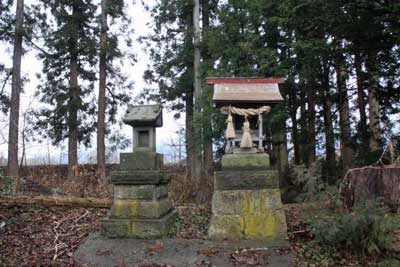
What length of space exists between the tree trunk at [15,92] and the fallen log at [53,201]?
861cm

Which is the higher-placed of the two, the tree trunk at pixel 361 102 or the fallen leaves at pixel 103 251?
the tree trunk at pixel 361 102

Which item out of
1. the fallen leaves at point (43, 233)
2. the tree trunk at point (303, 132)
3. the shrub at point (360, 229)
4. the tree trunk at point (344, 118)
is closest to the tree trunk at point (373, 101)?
the tree trunk at point (344, 118)

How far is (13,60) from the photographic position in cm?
1698

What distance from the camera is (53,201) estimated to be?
770 cm

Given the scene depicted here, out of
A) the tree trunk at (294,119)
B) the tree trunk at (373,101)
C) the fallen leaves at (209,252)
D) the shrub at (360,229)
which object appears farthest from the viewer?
the tree trunk at (294,119)

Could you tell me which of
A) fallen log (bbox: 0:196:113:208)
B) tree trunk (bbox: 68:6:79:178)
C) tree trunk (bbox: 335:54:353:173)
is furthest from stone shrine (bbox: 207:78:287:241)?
tree trunk (bbox: 68:6:79:178)

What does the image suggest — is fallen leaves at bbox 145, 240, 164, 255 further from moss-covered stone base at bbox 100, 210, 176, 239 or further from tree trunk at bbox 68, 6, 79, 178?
tree trunk at bbox 68, 6, 79, 178

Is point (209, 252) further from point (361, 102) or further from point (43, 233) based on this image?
point (361, 102)

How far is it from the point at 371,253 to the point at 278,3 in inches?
385

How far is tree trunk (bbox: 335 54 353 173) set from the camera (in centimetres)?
1289

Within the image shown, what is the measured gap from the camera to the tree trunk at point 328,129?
1319 centimetres

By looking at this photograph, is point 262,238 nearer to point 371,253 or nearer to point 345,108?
point 371,253

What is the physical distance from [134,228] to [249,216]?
1907 millimetres

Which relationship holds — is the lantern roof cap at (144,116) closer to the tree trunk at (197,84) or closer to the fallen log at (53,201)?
the fallen log at (53,201)
